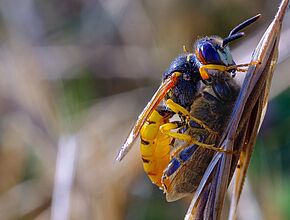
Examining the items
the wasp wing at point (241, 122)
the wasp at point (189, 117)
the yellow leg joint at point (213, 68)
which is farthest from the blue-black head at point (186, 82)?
the wasp wing at point (241, 122)

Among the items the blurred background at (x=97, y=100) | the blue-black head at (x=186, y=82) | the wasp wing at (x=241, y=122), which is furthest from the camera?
the blurred background at (x=97, y=100)

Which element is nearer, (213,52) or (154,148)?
(213,52)

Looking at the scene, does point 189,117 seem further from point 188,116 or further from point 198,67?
point 198,67

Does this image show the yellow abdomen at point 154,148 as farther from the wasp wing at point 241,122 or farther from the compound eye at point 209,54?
the wasp wing at point 241,122

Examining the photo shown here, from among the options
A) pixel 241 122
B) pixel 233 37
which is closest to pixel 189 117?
pixel 233 37

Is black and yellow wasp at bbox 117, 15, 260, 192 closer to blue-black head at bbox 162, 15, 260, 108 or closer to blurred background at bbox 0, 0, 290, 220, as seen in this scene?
blue-black head at bbox 162, 15, 260, 108
